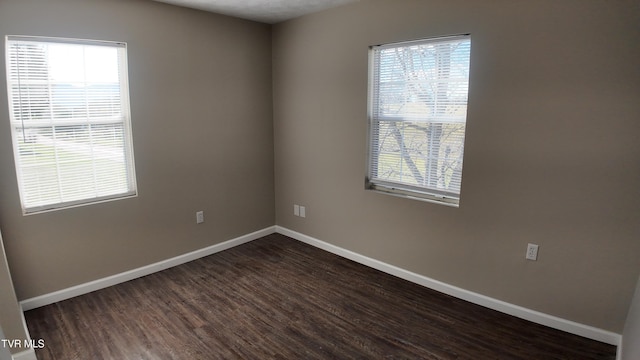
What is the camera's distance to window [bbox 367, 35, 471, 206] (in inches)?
114

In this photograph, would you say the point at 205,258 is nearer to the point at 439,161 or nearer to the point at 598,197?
the point at 439,161

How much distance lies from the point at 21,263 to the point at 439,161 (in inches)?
132

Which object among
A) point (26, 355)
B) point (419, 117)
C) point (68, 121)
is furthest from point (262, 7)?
point (26, 355)

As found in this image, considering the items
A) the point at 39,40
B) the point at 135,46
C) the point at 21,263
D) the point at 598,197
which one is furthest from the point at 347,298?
the point at 39,40

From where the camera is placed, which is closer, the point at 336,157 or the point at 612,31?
the point at 612,31

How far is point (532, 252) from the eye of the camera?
2650 mm

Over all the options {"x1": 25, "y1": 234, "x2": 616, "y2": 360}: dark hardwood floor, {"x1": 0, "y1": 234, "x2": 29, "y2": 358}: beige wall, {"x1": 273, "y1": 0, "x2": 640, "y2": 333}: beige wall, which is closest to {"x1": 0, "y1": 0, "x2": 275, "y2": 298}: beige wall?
{"x1": 25, "y1": 234, "x2": 616, "y2": 360}: dark hardwood floor

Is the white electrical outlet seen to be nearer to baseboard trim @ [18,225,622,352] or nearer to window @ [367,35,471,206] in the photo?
baseboard trim @ [18,225,622,352]

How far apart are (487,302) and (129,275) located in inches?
122

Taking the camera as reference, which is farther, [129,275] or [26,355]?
[129,275]

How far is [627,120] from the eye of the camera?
7.33 ft

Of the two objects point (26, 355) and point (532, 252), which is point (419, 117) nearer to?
point (532, 252)

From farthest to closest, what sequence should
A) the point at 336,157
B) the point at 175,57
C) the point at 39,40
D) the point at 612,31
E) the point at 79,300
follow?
the point at 336,157
the point at 175,57
the point at 79,300
the point at 39,40
the point at 612,31

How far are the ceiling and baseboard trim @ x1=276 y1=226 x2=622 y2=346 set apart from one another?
2.40 meters
